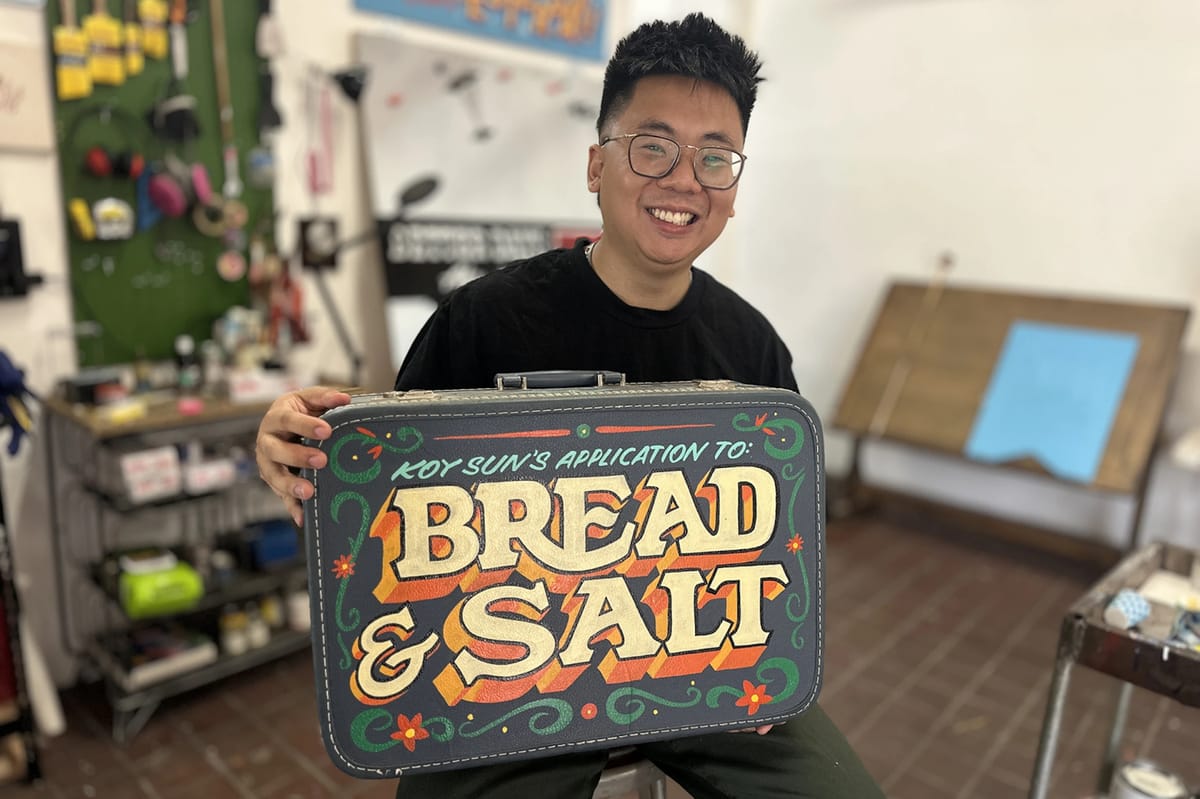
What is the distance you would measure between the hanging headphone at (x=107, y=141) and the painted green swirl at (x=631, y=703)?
2186 millimetres

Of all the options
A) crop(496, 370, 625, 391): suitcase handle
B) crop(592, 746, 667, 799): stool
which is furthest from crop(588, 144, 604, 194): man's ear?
crop(592, 746, 667, 799): stool

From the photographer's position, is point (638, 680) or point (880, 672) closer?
point (638, 680)

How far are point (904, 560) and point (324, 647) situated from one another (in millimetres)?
3137

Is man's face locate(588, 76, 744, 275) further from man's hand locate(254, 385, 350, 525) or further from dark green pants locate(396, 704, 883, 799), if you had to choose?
dark green pants locate(396, 704, 883, 799)

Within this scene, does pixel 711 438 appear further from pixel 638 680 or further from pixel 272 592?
pixel 272 592

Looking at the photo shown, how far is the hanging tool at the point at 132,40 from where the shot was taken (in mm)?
2344

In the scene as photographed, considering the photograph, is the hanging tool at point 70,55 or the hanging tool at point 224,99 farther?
the hanging tool at point 224,99

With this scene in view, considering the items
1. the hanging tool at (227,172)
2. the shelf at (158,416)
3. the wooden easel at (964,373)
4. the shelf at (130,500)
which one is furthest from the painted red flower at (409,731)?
the wooden easel at (964,373)

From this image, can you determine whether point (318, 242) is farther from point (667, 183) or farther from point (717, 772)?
point (717, 772)

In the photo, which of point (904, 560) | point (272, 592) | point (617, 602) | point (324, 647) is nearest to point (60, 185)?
point (272, 592)

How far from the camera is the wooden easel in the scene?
3.20 m

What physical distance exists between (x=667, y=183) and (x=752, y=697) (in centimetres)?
68

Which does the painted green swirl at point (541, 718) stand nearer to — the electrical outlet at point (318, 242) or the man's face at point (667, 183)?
the man's face at point (667, 183)

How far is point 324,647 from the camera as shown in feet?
3.00
